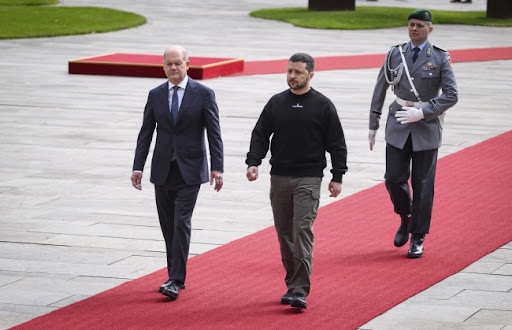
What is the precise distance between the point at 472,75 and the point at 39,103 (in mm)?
9128

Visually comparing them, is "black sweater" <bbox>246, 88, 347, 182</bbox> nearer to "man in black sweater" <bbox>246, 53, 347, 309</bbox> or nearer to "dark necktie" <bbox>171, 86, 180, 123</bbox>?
"man in black sweater" <bbox>246, 53, 347, 309</bbox>

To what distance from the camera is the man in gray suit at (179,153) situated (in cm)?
739

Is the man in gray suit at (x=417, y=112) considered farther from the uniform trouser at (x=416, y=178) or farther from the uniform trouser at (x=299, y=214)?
the uniform trouser at (x=299, y=214)

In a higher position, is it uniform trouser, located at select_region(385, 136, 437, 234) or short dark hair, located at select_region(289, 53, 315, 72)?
short dark hair, located at select_region(289, 53, 315, 72)

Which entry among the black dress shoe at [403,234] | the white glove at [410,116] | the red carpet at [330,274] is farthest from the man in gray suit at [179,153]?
the black dress shoe at [403,234]

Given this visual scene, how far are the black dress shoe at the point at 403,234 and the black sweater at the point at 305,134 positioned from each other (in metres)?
1.81

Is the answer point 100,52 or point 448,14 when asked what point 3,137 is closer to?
point 100,52

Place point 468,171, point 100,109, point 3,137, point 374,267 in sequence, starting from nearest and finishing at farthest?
point 374,267, point 468,171, point 3,137, point 100,109

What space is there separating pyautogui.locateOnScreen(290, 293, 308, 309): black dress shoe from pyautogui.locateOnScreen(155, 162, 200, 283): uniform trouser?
818 mm

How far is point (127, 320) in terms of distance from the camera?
6809 millimetres

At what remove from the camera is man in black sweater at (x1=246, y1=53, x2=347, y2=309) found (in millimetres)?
7084

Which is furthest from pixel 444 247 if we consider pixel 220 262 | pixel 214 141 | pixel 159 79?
pixel 159 79

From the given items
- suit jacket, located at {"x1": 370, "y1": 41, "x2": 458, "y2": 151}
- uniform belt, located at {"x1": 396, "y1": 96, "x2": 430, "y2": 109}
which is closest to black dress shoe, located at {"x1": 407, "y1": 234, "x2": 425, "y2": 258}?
suit jacket, located at {"x1": 370, "y1": 41, "x2": 458, "y2": 151}

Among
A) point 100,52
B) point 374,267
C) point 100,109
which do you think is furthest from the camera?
point 100,52
